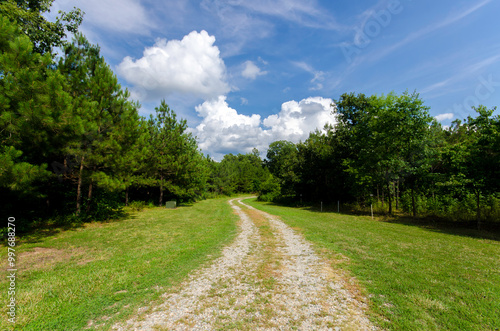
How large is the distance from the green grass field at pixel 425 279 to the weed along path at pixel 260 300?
59 centimetres

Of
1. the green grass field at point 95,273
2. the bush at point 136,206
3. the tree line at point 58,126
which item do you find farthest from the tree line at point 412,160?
the bush at point 136,206

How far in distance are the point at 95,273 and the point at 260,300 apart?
4089mm

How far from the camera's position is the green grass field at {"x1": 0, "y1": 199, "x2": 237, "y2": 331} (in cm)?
336

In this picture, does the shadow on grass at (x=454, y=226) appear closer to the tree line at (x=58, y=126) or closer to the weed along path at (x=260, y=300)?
the weed along path at (x=260, y=300)

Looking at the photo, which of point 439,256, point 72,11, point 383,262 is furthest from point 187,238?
point 72,11

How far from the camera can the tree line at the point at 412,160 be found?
1123cm

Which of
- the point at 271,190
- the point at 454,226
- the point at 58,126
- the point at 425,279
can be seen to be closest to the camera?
the point at 425,279

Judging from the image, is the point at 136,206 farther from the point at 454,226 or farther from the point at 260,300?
the point at 454,226

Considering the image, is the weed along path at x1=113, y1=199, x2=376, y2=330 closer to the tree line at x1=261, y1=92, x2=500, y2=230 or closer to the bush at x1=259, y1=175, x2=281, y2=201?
the tree line at x1=261, y1=92, x2=500, y2=230

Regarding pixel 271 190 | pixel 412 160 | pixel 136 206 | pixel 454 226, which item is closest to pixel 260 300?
pixel 454 226

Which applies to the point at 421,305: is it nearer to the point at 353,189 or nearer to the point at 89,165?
the point at 89,165

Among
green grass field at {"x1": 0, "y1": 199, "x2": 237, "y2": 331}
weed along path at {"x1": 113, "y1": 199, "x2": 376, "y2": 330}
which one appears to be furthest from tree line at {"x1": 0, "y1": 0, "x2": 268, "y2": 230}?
weed along path at {"x1": 113, "y1": 199, "x2": 376, "y2": 330}

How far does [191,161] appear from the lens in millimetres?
23844

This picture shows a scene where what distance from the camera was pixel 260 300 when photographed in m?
3.83
